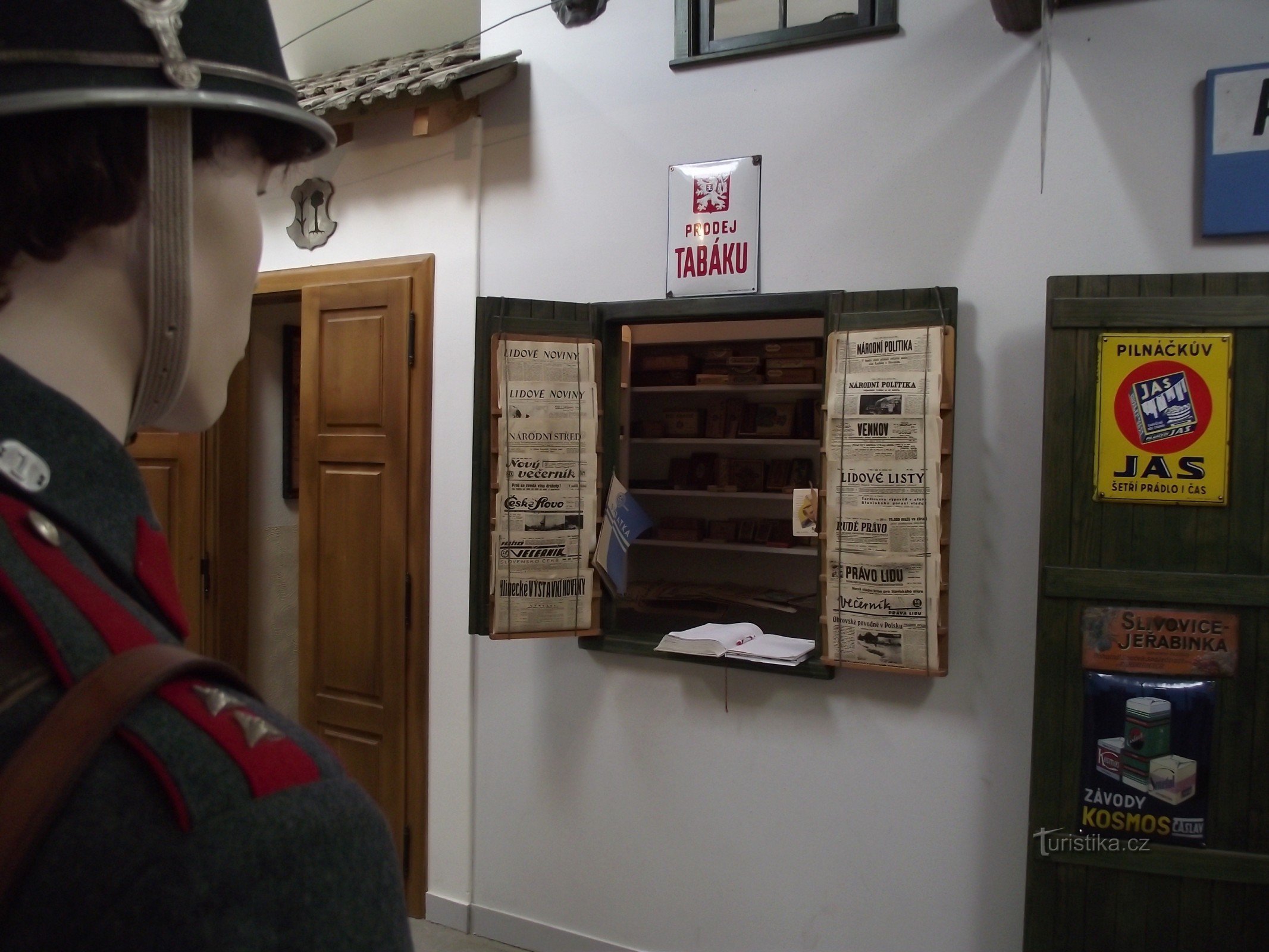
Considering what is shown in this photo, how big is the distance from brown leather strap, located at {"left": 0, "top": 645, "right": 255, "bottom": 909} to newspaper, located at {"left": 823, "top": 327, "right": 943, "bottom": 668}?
2.11 m

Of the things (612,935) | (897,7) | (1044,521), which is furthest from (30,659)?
(612,935)

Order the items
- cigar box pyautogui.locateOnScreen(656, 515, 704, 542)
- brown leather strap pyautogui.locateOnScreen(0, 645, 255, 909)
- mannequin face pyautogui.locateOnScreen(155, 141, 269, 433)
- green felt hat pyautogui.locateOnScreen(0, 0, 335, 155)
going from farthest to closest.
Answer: cigar box pyautogui.locateOnScreen(656, 515, 704, 542), mannequin face pyautogui.locateOnScreen(155, 141, 269, 433), green felt hat pyautogui.locateOnScreen(0, 0, 335, 155), brown leather strap pyautogui.locateOnScreen(0, 645, 255, 909)

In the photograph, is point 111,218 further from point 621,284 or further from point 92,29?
point 621,284

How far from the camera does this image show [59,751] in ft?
1.19

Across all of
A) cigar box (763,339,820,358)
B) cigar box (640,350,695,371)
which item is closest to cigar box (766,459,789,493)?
cigar box (763,339,820,358)

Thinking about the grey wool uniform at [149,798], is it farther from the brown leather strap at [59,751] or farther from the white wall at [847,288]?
the white wall at [847,288]

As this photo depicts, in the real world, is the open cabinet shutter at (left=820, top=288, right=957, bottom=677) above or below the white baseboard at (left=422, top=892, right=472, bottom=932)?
above

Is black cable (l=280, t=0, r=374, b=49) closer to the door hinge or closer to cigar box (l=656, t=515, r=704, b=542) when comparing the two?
the door hinge

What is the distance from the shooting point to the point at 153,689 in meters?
0.40

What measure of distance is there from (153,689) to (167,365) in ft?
0.95

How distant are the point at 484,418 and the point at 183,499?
195 centimetres

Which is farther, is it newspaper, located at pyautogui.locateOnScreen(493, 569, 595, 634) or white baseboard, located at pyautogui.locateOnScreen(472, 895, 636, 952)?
white baseboard, located at pyautogui.locateOnScreen(472, 895, 636, 952)

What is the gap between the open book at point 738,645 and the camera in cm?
252

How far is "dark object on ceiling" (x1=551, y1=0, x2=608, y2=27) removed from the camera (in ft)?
9.21
